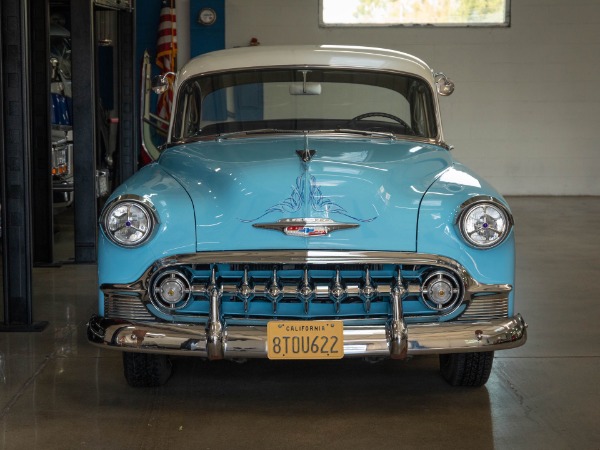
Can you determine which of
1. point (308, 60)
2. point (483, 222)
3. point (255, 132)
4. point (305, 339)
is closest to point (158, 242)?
point (305, 339)

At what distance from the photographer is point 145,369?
4160mm

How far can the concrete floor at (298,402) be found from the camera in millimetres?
3637

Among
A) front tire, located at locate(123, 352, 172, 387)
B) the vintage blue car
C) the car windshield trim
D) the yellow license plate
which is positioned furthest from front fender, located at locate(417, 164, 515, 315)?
front tire, located at locate(123, 352, 172, 387)

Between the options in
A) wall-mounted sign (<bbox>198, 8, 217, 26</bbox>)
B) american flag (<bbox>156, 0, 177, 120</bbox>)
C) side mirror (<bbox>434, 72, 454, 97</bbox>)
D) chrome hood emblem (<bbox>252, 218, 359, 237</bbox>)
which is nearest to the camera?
chrome hood emblem (<bbox>252, 218, 359, 237</bbox>)

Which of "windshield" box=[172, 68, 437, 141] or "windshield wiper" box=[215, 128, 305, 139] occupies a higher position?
"windshield" box=[172, 68, 437, 141]

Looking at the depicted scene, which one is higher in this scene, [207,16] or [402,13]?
[402,13]

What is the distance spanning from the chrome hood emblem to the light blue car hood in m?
0.01

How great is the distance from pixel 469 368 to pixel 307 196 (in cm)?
113

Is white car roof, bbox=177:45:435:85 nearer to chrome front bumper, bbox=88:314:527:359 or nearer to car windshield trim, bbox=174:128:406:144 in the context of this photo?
car windshield trim, bbox=174:128:406:144

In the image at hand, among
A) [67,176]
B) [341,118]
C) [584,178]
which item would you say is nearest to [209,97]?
[341,118]

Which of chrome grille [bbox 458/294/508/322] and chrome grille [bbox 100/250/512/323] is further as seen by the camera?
chrome grille [bbox 458/294/508/322]

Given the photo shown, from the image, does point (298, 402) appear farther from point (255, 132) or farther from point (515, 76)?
point (515, 76)

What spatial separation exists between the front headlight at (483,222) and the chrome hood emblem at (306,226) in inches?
17.4

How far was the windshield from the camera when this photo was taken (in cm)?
488
